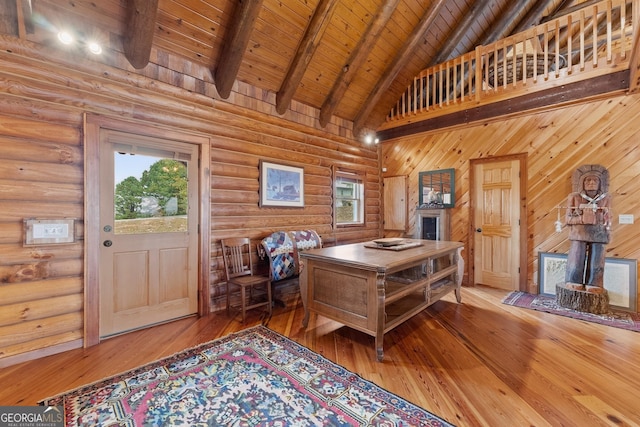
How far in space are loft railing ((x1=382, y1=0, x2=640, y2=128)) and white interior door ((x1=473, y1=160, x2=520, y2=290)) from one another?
1.21m

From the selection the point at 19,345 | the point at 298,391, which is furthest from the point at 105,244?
the point at 298,391

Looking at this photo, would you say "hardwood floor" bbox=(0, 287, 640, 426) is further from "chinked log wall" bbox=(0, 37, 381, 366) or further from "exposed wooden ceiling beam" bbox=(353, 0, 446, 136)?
"exposed wooden ceiling beam" bbox=(353, 0, 446, 136)

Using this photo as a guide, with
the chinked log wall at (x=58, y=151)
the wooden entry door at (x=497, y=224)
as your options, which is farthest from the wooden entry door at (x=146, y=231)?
the wooden entry door at (x=497, y=224)

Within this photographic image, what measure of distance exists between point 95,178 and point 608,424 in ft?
14.0

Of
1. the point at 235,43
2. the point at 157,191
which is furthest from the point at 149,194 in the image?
the point at 235,43

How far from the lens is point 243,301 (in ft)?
10.3

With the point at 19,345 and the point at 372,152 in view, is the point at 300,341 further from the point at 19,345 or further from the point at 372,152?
the point at 372,152

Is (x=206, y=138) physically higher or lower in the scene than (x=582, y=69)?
lower

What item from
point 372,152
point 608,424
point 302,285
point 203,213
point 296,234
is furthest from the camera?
point 372,152

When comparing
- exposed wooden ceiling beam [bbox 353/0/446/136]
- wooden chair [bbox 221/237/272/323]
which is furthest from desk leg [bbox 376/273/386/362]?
exposed wooden ceiling beam [bbox 353/0/446/136]

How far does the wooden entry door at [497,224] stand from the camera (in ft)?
14.8

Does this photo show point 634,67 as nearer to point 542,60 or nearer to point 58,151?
point 542,60

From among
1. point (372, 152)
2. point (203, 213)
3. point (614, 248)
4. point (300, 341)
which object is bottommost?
point (300, 341)

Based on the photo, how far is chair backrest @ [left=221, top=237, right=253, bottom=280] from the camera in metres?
3.48
